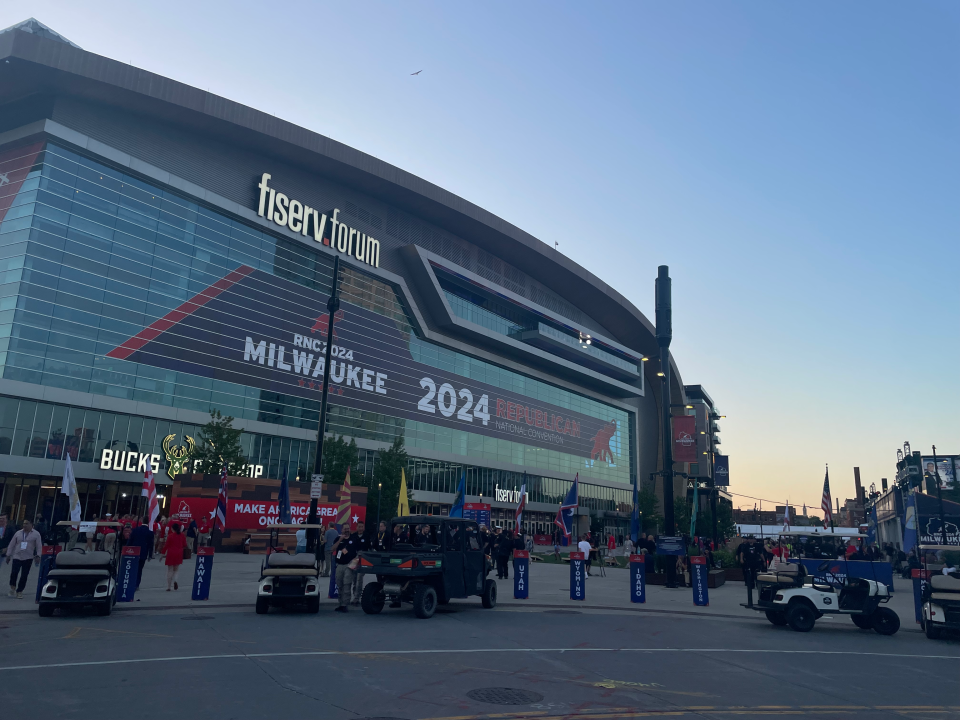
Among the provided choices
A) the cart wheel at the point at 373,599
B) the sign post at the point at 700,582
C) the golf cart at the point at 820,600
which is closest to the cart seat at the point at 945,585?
the golf cart at the point at 820,600

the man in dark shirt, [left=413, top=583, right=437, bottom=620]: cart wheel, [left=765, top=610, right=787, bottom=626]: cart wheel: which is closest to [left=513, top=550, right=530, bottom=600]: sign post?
[left=413, top=583, right=437, bottom=620]: cart wheel

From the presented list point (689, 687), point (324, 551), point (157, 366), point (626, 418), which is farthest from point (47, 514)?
point (626, 418)

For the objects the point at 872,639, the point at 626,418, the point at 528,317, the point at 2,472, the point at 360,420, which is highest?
the point at 528,317

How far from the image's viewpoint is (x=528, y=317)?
276 feet

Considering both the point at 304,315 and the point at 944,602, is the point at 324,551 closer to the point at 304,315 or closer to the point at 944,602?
the point at 944,602

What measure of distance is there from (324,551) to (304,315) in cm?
3683

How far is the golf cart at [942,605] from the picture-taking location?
13.9 metres

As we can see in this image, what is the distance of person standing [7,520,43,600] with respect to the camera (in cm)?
1502

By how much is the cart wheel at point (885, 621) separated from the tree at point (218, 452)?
35.6 meters

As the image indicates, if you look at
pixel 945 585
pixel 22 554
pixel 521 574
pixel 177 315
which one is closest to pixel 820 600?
pixel 945 585

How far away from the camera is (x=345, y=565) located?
15.6 meters

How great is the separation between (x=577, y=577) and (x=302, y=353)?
133 ft

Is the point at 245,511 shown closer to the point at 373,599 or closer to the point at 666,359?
the point at 666,359

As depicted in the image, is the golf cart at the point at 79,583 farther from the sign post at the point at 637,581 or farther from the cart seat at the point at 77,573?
the sign post at the point at 637,581
